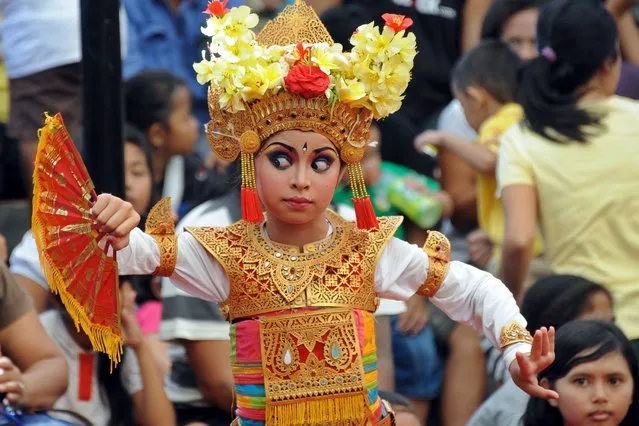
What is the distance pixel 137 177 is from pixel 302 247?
213 centimetres

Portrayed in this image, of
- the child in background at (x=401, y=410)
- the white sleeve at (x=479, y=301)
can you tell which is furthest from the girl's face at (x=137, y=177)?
the white sleeve at (x=479, y=301)

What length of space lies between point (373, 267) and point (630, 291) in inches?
72.2

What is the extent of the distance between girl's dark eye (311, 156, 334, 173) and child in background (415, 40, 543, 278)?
235 cm

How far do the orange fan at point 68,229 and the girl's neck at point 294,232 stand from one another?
550 mm

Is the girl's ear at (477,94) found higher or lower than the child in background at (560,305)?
higher

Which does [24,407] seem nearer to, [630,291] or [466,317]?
[466,317]

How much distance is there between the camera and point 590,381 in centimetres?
553

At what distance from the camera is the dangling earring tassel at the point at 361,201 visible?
4.84 m

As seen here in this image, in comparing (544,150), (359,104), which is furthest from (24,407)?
(544,150)

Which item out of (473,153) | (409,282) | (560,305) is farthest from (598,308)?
(409,282)

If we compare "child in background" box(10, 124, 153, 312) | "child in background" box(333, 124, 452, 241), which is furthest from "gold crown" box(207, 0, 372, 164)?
"child in background" box(333, 124, 452, 241)

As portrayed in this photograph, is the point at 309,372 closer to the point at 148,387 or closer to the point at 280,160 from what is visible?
the point at 280,160

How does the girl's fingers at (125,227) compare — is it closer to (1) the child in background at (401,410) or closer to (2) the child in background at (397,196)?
(1) the child in background at (401,410)

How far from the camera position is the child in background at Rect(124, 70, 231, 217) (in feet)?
24.9
